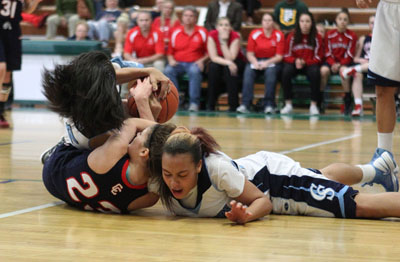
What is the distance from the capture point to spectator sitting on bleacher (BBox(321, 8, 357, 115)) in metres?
9.70

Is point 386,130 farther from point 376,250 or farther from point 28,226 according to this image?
point 28,226

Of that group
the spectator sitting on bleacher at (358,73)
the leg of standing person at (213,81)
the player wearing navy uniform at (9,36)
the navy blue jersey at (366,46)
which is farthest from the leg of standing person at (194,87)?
the player wearing navy uniform at (9,36)

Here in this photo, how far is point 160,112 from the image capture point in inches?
135

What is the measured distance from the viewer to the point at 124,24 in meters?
11.1

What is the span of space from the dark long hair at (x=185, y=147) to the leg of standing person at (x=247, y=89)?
713cm

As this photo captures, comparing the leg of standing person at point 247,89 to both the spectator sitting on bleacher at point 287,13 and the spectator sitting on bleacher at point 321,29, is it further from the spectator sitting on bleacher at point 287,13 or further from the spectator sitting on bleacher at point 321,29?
the spectator sitting on bleacher at point 321,29

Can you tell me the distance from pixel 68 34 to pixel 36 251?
10.1 m

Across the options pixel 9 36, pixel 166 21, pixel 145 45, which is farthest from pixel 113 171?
pixel 166 21

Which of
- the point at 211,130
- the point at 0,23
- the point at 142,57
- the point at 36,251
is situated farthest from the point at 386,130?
the point at 142,57

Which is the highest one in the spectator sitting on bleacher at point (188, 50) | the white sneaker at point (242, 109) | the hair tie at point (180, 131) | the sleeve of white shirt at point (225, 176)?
the hair tie at point (180, 131)

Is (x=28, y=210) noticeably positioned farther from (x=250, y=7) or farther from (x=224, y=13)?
(x=250, y=7)

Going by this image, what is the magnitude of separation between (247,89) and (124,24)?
2.46 m

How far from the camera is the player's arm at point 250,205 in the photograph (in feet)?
8.38

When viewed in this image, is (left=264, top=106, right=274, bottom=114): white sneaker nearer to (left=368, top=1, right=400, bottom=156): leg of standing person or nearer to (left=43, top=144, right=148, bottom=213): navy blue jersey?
(left=368, top=1, right=400, bottom=156): leg of standing person
